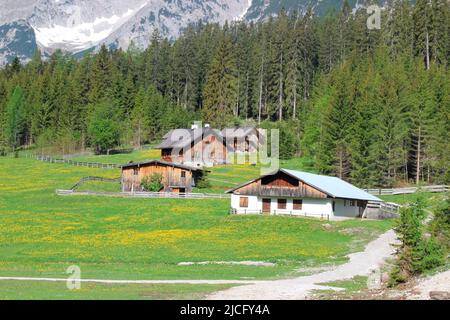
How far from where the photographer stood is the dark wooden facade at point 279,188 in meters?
64.6

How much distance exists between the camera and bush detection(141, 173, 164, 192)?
84.9 m

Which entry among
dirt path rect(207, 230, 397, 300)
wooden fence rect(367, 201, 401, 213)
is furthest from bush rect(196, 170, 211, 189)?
dirt path rect(207, 230, 397, 300)

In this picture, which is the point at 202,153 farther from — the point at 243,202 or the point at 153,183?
the point at 243,202

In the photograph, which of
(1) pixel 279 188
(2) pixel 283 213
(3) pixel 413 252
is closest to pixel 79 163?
(1) pixel 279 188

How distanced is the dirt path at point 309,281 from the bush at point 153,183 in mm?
39823

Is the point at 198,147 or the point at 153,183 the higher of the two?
the point at 198,147

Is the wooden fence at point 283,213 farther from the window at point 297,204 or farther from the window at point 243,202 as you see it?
the window at point 243,202

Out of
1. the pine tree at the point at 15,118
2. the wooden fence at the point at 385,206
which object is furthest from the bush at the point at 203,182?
the pine tree at the point at 15,118

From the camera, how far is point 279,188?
2591 inches

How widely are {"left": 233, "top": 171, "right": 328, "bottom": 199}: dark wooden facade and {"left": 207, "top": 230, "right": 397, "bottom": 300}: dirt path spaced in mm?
14496

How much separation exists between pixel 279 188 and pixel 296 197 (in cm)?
192

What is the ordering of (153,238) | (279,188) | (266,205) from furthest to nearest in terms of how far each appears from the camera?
1. (266,205)
2. (279,188)
3. (153,238)

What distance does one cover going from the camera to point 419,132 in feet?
284
